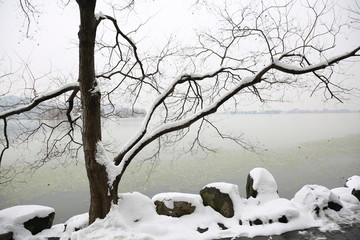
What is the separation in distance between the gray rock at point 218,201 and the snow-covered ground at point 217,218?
0.34ft

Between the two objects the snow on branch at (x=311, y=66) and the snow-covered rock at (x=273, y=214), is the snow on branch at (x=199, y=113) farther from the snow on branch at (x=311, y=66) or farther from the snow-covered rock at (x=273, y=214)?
the snow-covered rock at (x=273, y=214)

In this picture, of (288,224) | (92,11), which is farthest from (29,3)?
(288,224)

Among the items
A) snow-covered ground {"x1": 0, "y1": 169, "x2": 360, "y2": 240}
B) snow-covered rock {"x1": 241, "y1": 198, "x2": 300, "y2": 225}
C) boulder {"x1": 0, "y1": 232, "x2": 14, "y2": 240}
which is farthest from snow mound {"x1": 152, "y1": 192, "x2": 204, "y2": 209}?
boulder {"x1": 0, "y1": 232, "x2": 14, "y2": 240}

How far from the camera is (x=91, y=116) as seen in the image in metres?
4.35

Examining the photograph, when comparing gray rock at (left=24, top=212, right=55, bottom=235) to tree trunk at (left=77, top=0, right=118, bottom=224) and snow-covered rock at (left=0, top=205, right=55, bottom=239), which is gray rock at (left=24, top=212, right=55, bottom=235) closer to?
snow-covered rock at (left=0, top=205, right=55, bottom=239)

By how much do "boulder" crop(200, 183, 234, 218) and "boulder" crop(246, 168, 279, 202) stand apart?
35.1 inches

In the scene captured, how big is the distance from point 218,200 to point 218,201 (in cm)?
2

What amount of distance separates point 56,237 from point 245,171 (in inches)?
391

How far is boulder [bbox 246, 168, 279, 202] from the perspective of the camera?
5920 mm

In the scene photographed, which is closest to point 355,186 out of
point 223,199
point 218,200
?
point 223,199

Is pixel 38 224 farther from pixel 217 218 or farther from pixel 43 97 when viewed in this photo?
pixel 217 218

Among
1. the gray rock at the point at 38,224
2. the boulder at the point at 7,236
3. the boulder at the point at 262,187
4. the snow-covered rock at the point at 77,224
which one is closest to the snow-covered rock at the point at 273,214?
the boulder at the point at 262,187

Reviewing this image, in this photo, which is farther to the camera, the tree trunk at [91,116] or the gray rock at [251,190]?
the gray rock at [251,190]

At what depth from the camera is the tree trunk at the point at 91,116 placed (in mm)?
4191
